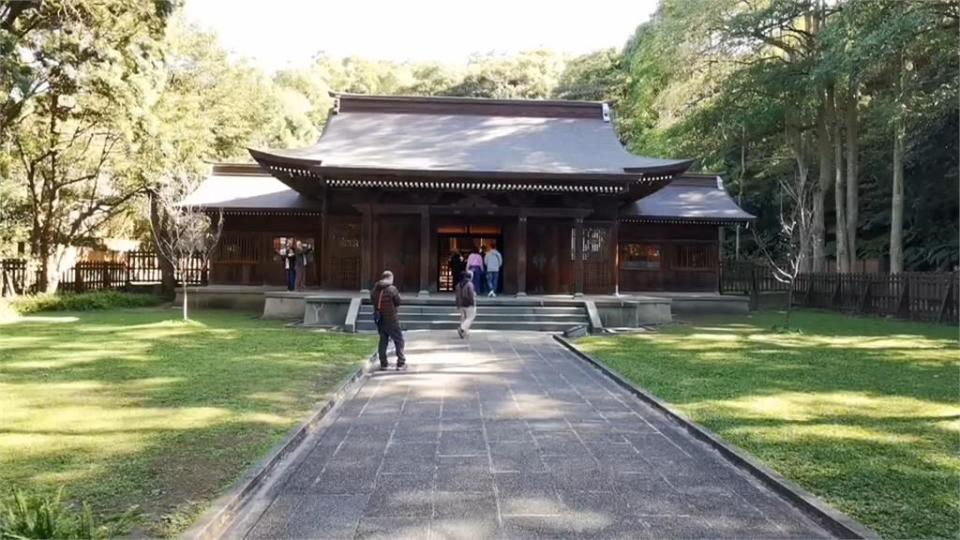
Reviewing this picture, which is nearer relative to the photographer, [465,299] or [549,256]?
[465,299]

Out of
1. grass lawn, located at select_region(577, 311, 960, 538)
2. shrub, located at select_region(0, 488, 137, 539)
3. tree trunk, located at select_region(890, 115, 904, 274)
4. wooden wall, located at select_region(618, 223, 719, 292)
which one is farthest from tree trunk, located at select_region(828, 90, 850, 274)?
shrub, located at select_region(0, 488, 137, 539)

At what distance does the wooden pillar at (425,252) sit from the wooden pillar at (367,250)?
136 cm

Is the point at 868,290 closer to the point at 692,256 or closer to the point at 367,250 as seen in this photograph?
the point at 692,256

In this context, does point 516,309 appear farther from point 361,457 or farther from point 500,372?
point 361,457

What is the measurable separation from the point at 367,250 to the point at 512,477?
14.1 metres

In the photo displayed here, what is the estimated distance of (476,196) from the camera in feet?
63.0

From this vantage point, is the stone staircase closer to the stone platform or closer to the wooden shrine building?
the stone platform

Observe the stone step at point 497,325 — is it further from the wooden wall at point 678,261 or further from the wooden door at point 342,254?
the wooden wall at point 678,261

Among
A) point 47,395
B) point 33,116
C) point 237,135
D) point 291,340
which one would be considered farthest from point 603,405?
point 237,135

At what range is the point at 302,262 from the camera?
21641 mm

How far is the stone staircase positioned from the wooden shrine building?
1.50 metres

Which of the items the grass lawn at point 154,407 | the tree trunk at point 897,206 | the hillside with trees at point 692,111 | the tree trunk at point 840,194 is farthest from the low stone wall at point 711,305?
the grass lawn at point 154,407

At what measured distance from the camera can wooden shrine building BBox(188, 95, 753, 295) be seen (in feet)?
60.3

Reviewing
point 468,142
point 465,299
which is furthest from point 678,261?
point 465,299
